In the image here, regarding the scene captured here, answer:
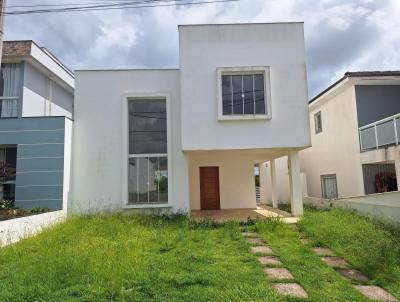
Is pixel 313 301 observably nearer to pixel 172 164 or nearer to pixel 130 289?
pixel 130 289

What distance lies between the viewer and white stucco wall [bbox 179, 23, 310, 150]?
10070 mm

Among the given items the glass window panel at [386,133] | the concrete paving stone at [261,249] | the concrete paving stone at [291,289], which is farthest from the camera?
the glass window panel at [386,133]

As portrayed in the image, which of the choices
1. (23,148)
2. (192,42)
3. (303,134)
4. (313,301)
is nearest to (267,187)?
(303,134)

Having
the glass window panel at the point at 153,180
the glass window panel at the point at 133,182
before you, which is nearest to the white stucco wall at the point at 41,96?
the glass window panel at the point at 133,182

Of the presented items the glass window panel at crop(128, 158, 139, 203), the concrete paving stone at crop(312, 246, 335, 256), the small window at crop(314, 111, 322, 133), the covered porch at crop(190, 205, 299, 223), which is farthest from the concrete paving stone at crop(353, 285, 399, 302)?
the small window at crop(314, 111, 322, 133)

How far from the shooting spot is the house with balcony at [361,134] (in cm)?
1175

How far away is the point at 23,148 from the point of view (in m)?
10.3

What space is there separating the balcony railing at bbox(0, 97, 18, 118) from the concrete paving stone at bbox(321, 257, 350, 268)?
418 inches

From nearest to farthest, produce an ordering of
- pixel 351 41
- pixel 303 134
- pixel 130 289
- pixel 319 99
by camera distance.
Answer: pixel 130 289
pixel 303 134
pixel 351 41
pixel 319 99

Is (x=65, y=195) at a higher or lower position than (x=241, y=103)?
lower

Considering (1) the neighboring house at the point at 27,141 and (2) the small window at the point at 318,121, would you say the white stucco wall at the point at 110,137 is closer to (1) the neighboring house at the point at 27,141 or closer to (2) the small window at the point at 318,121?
(1) the neighboring house at the point at 27,141

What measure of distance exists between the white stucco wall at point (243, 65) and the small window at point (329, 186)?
20.7 feet

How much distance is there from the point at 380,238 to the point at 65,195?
9314mm

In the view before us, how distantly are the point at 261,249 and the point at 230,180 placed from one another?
25.2 ft
